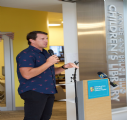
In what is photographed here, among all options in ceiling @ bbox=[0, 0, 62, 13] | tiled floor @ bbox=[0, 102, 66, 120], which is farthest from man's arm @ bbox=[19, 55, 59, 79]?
tiled floor @ bbox=[0, 102, 66, 120]

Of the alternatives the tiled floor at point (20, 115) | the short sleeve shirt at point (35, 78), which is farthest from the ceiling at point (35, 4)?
the tiled floor at point (20, 115)

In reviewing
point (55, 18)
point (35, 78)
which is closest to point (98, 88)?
point (35, 78)

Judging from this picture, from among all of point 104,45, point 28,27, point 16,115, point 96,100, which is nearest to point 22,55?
point 96,100

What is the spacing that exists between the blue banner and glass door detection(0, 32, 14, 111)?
10.4 ft

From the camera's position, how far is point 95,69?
10.3 feet

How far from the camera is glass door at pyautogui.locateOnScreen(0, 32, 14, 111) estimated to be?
16.0 ft

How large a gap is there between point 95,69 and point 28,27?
104 inches

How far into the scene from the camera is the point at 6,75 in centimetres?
491

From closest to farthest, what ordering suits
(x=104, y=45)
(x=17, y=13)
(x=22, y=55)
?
(x=22, y=55) → (x=104, y=45) → (x=17, y=13)

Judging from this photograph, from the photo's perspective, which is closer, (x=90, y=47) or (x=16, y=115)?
(x=90, y=47)

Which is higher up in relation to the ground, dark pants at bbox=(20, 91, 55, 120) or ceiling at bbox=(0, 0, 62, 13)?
ceiling at bbox=(0, 0, 62, 13)

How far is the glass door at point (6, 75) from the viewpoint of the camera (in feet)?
16.0

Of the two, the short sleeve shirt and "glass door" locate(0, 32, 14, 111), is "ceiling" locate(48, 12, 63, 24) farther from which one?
the short sleeve shirt

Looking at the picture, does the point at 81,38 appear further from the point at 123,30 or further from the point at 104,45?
the point at 123,30
